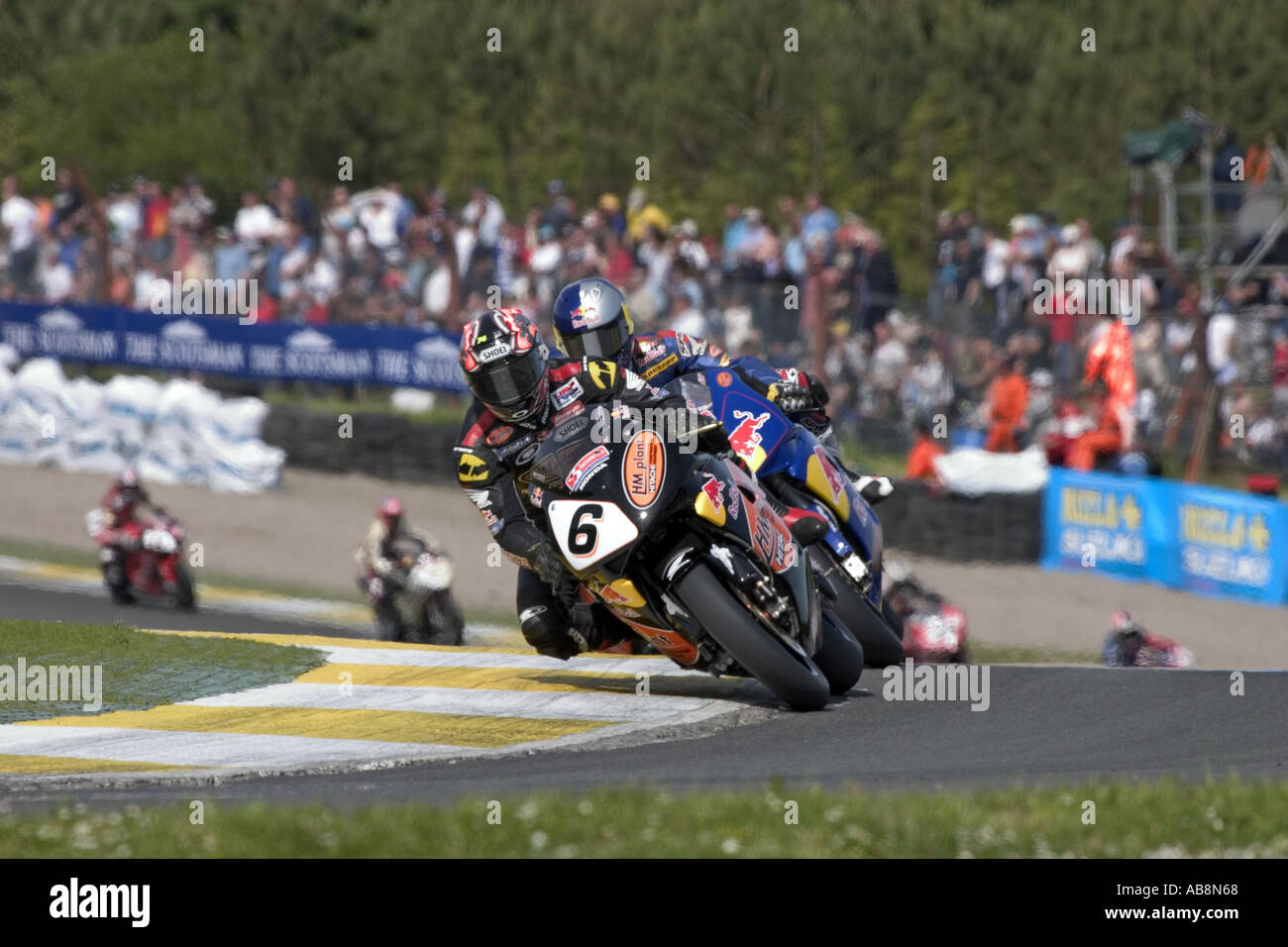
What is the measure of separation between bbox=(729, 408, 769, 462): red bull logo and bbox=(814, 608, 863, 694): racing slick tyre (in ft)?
3.08

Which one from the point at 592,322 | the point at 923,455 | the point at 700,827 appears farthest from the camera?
the point at 923,455

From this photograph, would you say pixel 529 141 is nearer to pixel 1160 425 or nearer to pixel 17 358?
pixel 17 358

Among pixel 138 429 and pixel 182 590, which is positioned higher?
pixel 138 429

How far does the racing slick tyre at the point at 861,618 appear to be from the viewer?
363 inches

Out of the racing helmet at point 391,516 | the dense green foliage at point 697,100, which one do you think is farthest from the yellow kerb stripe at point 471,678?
the dense green foliage at point 697,100

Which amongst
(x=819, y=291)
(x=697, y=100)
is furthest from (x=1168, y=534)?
(x=697, y=100)

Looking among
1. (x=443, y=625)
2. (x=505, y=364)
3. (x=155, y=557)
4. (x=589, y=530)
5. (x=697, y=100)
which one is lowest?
(x=443, y=625)

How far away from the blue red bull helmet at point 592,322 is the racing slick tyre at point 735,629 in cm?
177

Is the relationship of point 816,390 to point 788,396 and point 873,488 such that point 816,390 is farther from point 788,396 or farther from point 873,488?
point 873,488

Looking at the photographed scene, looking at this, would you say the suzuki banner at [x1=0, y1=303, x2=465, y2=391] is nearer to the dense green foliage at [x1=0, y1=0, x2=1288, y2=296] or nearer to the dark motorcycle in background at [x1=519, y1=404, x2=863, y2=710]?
the dense green foliage at [x1=0, y1=0, x2=1288, y2=296]

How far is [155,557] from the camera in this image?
1504cm

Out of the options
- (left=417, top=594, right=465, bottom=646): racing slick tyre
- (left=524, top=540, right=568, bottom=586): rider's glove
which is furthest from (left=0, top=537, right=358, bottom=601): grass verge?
(left=524, top=540, right=568, bottom=586): rider's glove

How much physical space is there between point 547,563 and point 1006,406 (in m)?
8.94

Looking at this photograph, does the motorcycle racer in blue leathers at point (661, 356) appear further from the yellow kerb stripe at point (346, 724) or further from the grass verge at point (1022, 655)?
the grass verge at point (1022, 655)
